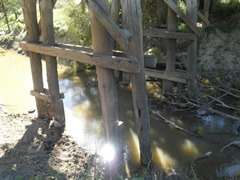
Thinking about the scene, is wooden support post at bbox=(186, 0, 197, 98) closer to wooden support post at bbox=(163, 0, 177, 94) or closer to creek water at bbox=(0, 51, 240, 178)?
wooden support post at bbox=(163, 0, 177, 94)

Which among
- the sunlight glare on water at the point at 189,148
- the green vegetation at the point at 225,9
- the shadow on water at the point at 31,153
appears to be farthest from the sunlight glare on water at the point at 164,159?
the green vegetation at the point at 225,9

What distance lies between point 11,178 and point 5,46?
40.3ft

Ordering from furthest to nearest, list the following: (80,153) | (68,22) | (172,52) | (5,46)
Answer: (5,46) → (68,22) → (172,52) → (80,153)

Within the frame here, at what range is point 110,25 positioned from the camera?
317cm

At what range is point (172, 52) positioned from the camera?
619 cm

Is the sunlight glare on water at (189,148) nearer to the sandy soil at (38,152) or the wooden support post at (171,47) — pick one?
the sandy soil at (38,152)

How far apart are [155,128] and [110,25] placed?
307 centimetres

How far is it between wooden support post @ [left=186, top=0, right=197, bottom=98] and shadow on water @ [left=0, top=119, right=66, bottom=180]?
3.26m

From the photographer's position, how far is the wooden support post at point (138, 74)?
3.26m

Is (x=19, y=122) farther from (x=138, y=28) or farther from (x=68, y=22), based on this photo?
(x=68, y=22)

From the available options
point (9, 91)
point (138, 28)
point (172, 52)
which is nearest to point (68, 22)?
point (9, 91)

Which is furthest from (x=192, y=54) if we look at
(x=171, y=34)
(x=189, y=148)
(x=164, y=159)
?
(x=164, y=159)

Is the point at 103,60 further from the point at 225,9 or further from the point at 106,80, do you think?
the point at 225,9

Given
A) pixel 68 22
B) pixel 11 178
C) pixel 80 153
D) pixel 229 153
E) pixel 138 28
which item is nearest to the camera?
pixel 11 178
